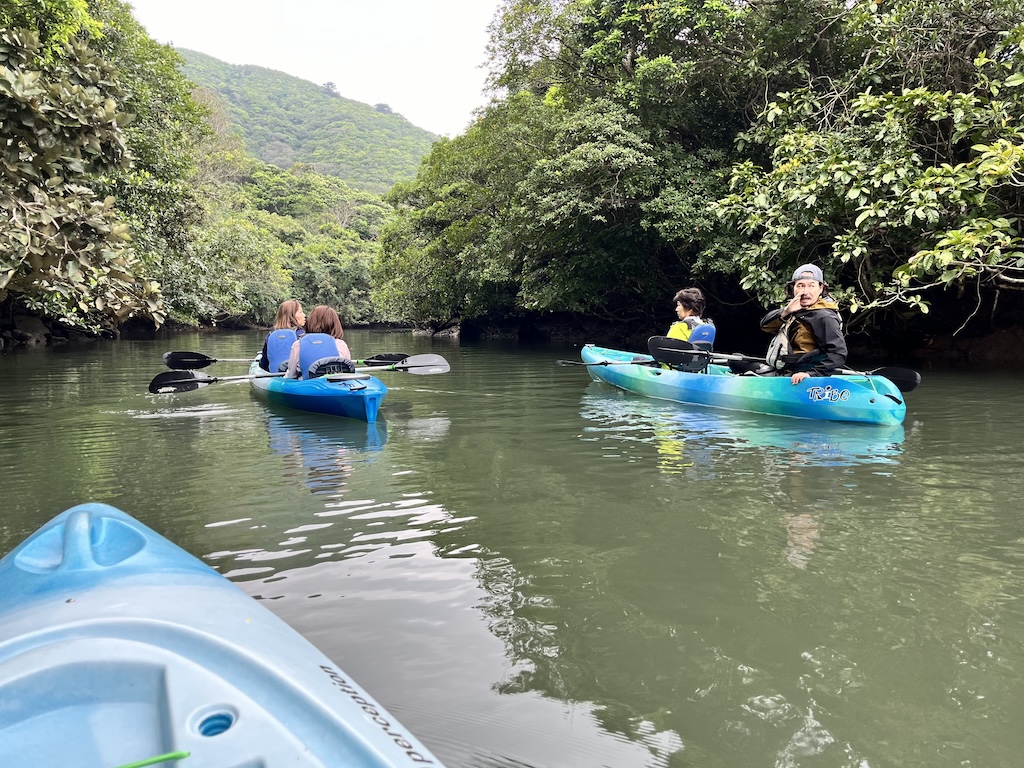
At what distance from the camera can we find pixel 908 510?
164 inches

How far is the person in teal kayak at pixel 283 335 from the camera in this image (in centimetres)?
873

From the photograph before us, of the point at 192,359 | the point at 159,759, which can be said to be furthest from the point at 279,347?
the point at 159,759

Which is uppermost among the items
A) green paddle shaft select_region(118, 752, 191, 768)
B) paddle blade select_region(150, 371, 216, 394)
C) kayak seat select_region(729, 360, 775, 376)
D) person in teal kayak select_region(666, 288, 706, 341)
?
person in teal kayak select_region(666, 288, 706, 341)

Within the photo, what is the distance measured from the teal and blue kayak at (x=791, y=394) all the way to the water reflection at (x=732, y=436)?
0.11 meters

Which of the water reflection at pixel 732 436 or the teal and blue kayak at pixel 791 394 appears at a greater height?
the teal and blue kayak at pixel 791 394

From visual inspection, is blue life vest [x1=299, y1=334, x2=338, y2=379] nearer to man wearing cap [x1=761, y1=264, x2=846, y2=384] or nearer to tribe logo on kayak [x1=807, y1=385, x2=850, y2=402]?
man wearing cap [x1=761, y1=264, x2=846, y2=384]

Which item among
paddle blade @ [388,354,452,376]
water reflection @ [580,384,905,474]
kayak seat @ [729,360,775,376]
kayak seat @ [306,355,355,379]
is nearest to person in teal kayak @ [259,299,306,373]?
kayak seat @ [306,355,355,379]

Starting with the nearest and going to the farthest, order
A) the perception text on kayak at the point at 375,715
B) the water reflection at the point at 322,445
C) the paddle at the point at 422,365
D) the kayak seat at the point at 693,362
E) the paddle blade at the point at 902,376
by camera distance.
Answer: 1. the perception text on kayak at the point at 375,715
2. the water reflection at the point at 322,445
3. the paddle blade at the point at 902,376
4. the paddle at the point at 422,365
5. the kayak seat at the point at 693,362

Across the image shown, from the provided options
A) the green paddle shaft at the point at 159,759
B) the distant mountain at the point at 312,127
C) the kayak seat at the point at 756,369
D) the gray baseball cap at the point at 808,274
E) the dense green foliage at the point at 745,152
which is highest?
the distant mountain at the point at 312,127

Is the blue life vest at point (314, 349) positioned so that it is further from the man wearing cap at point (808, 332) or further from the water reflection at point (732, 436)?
the man wearing cap at point (808, 332)

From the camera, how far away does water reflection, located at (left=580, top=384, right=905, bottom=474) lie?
557 centimetres

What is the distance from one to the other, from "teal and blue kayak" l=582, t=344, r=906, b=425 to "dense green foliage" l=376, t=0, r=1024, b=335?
2.01 m

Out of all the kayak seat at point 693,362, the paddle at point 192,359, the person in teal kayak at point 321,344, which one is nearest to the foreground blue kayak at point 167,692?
the person in teal kayak at point 321,344

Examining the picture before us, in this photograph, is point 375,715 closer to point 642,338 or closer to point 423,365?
point 423,365
